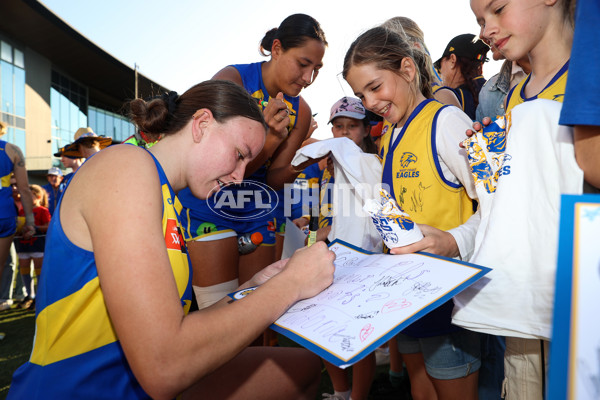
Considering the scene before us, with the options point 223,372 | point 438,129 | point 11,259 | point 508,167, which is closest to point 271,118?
point 438,129

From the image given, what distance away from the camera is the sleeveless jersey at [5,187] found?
397 centimetres

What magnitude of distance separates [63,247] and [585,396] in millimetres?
1144

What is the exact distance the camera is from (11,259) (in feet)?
17.9

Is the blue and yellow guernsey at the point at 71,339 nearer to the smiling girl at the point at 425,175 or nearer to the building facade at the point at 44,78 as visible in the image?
the smiling girl at the point at 425,175

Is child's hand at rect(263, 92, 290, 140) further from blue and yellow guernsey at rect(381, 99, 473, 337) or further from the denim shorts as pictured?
the denim shorts

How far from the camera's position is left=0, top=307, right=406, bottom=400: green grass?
8.78 feet

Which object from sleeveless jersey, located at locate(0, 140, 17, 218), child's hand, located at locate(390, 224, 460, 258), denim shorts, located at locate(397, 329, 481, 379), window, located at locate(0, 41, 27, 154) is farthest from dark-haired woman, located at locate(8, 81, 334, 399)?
window, located at locate(0, 41, 27, 154)

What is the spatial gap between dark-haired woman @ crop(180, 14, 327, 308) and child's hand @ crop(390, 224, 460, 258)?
1.31 meters

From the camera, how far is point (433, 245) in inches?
46.1

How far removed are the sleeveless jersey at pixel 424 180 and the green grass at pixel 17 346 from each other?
1494mm

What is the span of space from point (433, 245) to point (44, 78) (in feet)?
77.0

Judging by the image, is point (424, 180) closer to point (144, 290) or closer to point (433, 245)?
point (433, 245)

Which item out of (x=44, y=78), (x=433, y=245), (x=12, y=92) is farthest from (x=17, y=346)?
(x=44, y=78)

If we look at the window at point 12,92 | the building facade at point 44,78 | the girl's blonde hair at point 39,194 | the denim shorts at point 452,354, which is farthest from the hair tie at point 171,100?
the window at point 12,92
